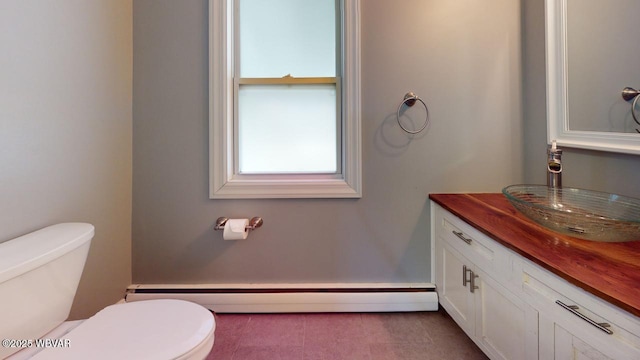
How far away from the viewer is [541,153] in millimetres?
1665

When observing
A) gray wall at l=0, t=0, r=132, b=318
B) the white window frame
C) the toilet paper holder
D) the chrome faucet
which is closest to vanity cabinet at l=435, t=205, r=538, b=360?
the chrome faucet

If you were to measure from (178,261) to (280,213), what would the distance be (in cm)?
65

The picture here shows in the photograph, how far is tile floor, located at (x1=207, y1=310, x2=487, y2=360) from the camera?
57.9 inches

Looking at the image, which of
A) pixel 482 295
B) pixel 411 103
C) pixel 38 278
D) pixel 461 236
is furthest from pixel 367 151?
pixel 38 278

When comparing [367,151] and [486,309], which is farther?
[367,151]

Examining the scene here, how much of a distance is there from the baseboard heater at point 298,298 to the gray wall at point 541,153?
0.90m

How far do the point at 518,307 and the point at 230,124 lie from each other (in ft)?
5.27

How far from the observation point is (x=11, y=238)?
3.69ft

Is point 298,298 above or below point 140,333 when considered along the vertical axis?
below

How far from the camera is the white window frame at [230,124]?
1.75 metres

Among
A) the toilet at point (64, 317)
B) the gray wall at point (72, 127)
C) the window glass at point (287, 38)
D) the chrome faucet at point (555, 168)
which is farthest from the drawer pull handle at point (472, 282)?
the gray wall at point (72, 127)

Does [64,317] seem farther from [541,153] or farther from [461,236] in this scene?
[541,153]

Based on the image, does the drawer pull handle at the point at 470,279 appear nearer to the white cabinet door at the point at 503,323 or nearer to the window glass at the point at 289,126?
the white cabinet door at the point at 503,323

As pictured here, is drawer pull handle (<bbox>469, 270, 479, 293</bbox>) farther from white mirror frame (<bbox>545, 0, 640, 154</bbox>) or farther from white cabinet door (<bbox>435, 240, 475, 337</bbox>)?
white mirror frame (<bbox>545, 0, 640, 154</bbox>)
